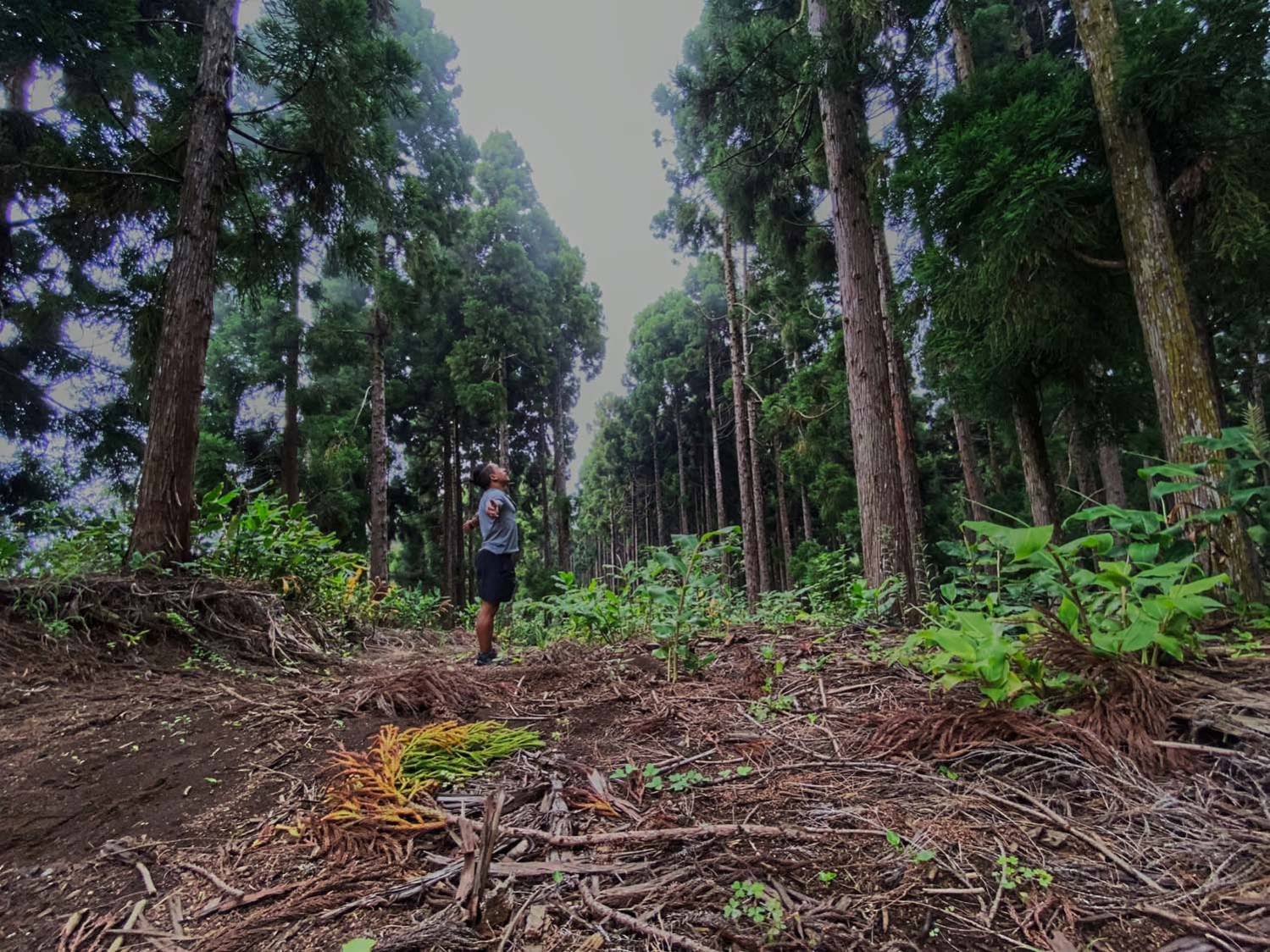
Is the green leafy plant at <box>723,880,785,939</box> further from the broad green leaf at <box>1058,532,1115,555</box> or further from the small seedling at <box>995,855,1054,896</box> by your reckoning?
the broad green leaf at <box>1058,532,1115,555</box>

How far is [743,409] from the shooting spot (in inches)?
514

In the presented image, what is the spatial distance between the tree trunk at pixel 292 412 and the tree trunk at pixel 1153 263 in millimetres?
13402

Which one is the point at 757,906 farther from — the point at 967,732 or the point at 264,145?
the point at 264,145

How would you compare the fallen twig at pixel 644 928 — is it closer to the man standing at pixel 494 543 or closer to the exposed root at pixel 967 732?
A: the exposed root at pixel 967 732

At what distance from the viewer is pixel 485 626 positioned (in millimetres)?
4137

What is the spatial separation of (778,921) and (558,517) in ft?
55.8

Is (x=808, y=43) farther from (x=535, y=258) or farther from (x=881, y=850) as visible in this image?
(x=535, y=258)

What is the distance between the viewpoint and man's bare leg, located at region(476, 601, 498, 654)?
4.12 meters

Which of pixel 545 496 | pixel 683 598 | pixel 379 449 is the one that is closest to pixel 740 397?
pixel 379 449

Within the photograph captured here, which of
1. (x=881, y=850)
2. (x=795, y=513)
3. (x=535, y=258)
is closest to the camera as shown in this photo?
(x=881, y=850)

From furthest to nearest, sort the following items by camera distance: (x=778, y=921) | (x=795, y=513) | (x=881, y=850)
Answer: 1. (x=795, y=513)
2. (x=881, y=850)
3. (x=778, y=921)

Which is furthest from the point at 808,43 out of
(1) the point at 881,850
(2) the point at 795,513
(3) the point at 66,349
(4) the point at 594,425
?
(4) the point at 594,425

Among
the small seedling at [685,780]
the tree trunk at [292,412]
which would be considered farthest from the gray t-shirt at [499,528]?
the tree trunk at [292,412]

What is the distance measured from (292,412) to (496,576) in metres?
10.7
